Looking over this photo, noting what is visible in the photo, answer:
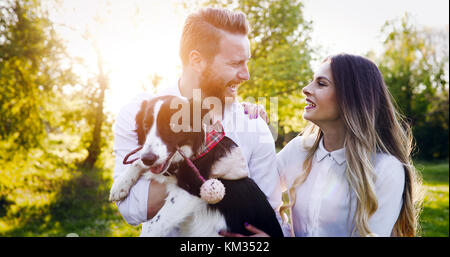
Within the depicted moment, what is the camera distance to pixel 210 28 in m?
2.52

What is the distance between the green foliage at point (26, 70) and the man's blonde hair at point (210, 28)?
6.40 metres

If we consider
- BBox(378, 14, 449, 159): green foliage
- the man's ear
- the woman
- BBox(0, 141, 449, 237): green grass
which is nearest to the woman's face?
the woman

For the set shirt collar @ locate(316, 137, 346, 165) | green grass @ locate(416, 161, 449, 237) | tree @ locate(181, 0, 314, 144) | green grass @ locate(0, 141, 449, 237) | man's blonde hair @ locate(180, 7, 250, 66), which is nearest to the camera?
man's blonde hair @ locate(180, 7, 250, 66)

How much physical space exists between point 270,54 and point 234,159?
27.5ft

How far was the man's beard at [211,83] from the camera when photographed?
252cm

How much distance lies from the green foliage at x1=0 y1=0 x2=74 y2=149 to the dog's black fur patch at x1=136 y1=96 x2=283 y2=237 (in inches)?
260

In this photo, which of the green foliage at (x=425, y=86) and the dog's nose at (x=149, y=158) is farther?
the green foliage at (x=425, y=86)

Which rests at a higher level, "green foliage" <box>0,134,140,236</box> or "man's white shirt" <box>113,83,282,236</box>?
"man's white shirt" <box>113,83,282,236</box>

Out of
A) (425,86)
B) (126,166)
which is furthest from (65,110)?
(425,86)

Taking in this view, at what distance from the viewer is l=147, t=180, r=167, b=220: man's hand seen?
7.39 ft

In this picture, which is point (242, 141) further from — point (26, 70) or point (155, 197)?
point (26, 70)

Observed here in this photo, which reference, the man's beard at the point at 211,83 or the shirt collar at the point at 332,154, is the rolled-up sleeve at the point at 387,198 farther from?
the man's beard at the point at 211,83

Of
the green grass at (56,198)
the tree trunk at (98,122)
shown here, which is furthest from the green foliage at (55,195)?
the tree trunk at (98,122)

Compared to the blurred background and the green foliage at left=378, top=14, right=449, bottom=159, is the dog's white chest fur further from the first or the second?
the green foliage at left=378, top=14, right=449, bottom=159
